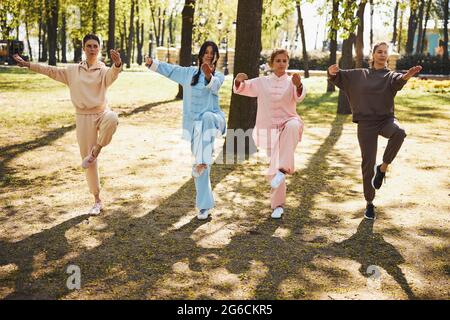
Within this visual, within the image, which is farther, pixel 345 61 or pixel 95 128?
pixel 345 61

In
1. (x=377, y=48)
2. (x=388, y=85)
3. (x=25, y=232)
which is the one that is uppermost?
(x=377, y=48)

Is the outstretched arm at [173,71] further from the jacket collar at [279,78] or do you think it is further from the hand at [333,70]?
the hand at [333,70]

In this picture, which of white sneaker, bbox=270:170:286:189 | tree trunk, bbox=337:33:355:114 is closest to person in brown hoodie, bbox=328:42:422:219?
white sneaker, bbox=270:170:286:189

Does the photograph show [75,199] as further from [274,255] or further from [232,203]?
[274,255]

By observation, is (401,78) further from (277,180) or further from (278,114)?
(277,180)

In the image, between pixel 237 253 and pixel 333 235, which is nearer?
pixel 237 253

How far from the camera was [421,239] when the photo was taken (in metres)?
5.71

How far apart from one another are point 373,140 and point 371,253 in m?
1.56

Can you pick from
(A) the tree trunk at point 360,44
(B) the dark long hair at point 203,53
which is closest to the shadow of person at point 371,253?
(B) the dark long hair at point 203,53

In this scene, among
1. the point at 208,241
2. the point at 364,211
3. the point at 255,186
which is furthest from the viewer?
the point at 255,186

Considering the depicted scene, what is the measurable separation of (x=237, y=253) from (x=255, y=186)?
2.98 metres

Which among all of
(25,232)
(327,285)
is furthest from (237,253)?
(25,232)

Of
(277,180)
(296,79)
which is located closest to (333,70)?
(296,79)

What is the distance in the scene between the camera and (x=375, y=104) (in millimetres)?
6109
